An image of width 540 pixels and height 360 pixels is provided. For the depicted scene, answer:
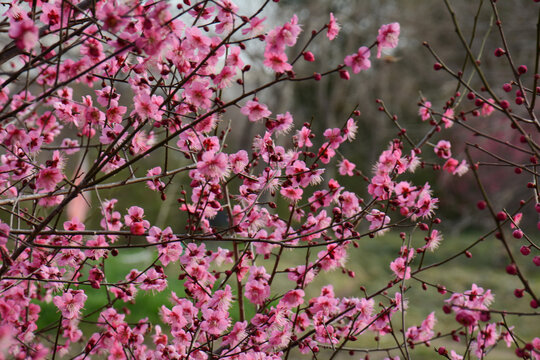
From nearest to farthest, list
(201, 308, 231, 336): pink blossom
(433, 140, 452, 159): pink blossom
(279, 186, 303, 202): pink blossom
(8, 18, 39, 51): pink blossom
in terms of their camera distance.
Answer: (8, 18, 39, 51): pink blossom < (201, 308, 231, 336): pink blossom < (279, 186, 303, 202): pink blossom < (433, 140, 452, 159): pink blossom

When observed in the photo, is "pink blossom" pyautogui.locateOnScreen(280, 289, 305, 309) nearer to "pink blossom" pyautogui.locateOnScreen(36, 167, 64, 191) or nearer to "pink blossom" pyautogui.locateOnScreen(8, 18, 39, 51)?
"pink blossom" pyautogui.locateOnScreen(36, 167, 64, 191)

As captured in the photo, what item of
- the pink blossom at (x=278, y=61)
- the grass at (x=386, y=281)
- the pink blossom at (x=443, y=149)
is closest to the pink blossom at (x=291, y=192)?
the pink blossom at (x=278, y=61)

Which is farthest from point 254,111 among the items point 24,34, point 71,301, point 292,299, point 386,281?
point 386,281

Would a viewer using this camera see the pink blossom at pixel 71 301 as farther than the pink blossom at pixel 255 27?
Yes

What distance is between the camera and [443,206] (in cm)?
1691

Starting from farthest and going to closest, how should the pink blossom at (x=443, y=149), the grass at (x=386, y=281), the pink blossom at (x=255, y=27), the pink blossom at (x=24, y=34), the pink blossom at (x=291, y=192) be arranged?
the grass at (x=386, y=281) → the pink blossom at (x=443, y=149) → the pink blossom at (x=291, y=192) → the pink blossom at (x=255, y=27) → the pink blossom at (x=24, y=34)

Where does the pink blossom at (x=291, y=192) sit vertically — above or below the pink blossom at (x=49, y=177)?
above

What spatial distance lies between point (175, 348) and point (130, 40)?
49.4 inches

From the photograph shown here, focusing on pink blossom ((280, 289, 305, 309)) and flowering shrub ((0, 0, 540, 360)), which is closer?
flowering shrub ((0, 0, 540, 360))

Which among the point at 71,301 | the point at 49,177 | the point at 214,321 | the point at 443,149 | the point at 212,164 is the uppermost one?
the point at 443,149

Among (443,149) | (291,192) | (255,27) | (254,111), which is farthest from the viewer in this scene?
(443,149)

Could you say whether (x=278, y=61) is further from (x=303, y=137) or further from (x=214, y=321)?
(x=214, y=321)

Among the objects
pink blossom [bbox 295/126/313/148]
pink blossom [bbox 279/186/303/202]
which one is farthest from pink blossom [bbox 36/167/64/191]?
pink blossom [bbox 295/126/313/148]

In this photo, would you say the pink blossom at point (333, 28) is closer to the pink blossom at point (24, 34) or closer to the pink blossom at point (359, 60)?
the pink blossom at point (359, 60)
